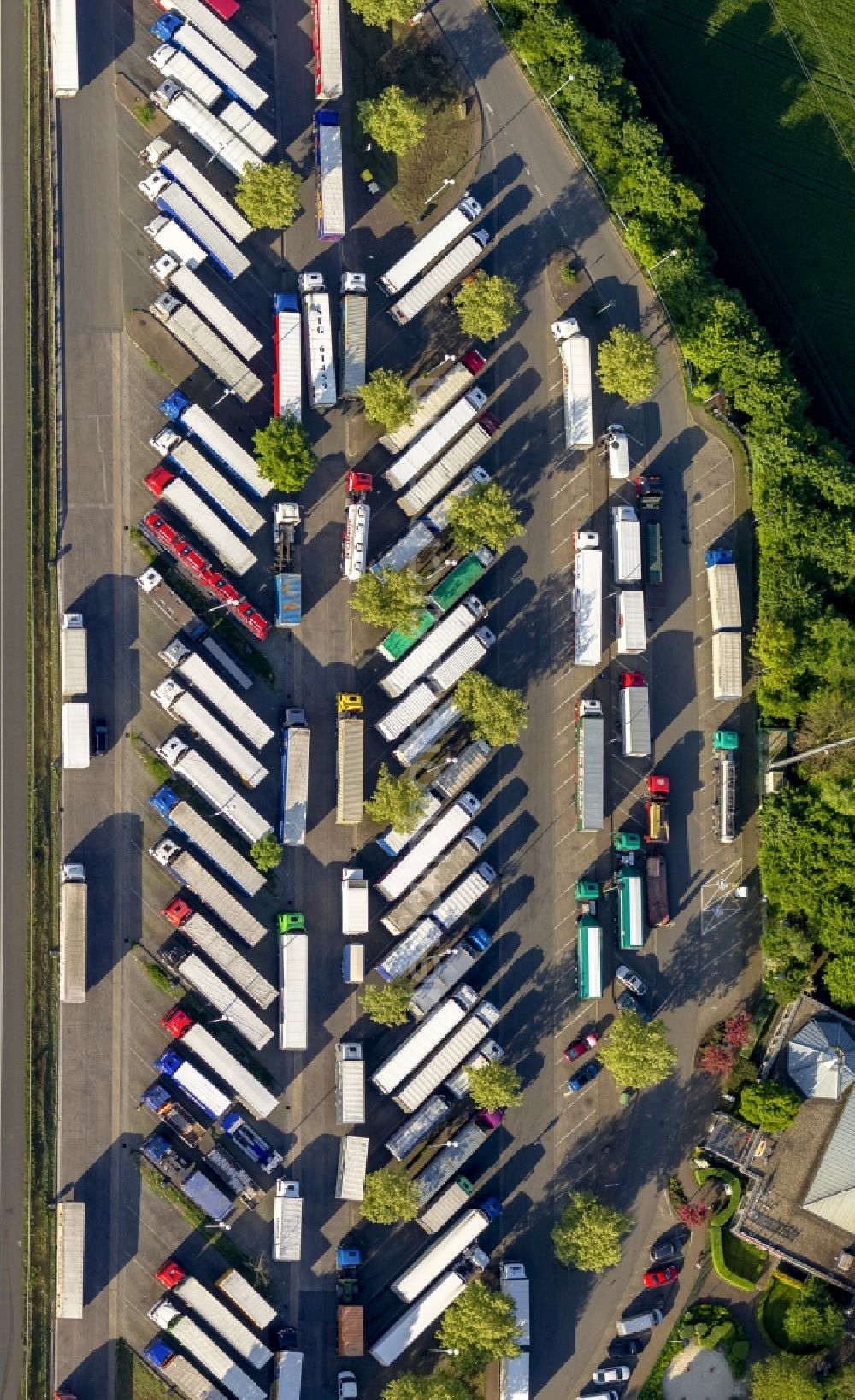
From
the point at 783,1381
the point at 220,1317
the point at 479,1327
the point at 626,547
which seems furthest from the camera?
the point at 626,547

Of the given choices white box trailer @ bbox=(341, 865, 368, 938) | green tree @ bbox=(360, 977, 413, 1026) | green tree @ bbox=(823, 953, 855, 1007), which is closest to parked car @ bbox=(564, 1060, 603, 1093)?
green tree @ bbox=(360, 977, 413, 1026)

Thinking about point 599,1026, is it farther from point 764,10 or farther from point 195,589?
point 764,10

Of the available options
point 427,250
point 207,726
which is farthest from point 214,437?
point 427,250

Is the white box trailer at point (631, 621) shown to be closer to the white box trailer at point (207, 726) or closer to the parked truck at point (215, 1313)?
the white box trailer at point (207, 726)

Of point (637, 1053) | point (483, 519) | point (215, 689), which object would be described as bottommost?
point (637, 1053)

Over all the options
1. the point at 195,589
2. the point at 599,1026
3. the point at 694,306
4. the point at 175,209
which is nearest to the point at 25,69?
the point at 175,209

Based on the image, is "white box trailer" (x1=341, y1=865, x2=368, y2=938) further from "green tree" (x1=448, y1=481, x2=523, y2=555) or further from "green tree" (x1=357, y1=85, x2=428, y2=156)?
"green tree" (x1=357, y1=85, x2=428, y2=156)

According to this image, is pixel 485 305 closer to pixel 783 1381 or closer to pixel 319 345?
pixel 319 345
